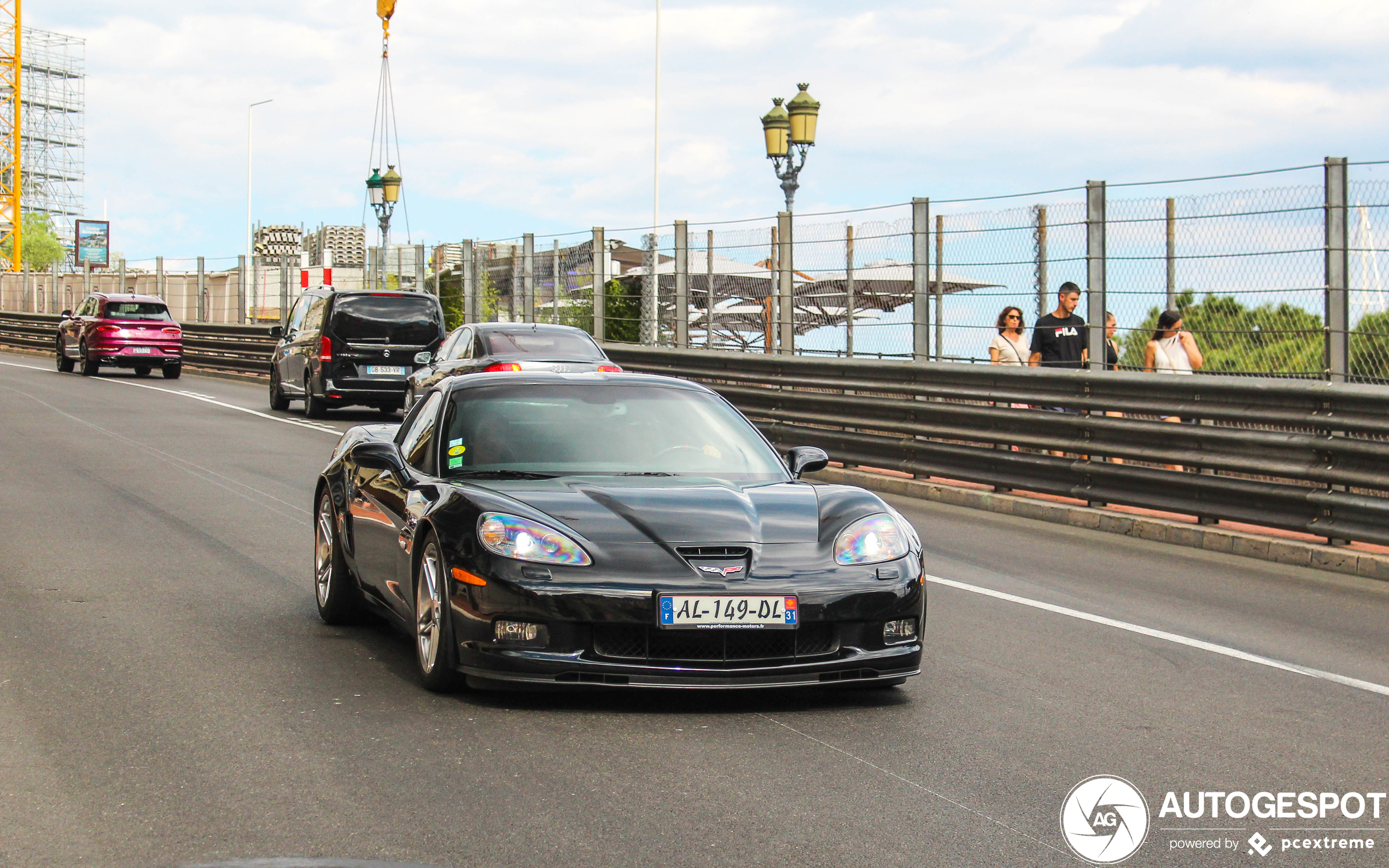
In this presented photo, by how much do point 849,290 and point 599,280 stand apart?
7472mm

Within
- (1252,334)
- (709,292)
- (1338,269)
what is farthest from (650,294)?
(1338,269)

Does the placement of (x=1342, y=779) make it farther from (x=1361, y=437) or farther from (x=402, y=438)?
(x=1361, y=437)

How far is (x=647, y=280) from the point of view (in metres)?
21.2

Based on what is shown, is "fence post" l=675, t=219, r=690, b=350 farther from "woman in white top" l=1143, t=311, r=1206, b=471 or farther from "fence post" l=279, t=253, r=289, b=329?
"fence post" l=279, t=253, r=289, b=329

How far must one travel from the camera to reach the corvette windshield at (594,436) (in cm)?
649

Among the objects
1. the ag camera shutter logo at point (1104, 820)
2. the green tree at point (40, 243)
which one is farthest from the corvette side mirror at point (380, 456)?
the green tree at point (40, 243)

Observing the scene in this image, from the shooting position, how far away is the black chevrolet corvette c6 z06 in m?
5.44

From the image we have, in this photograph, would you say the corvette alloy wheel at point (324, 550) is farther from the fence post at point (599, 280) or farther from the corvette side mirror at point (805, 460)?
the fence post at point (599, 280)

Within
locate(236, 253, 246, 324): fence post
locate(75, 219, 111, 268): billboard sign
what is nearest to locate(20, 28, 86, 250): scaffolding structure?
locate(75, 219, 111, 268): billboard sign

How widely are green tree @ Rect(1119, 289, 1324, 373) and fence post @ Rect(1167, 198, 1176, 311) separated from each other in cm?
11

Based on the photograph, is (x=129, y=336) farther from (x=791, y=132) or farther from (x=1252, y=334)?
(x=1252, y=334)

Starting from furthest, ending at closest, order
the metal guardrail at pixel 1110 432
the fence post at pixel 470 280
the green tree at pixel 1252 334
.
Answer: the fence post at pixel 470 280, the green tree at pixel 1252 334, the metal guardrail at pixel 1110 432

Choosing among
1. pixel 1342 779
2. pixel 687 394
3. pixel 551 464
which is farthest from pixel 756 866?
pixel 687 394

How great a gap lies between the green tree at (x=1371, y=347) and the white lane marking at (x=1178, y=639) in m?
3.67
